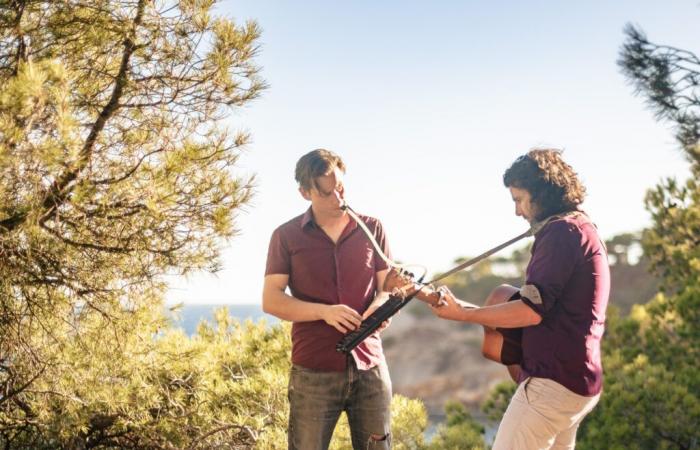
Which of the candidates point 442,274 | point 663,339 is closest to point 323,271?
point 442,274

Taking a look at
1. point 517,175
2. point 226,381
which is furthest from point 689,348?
point 517,175

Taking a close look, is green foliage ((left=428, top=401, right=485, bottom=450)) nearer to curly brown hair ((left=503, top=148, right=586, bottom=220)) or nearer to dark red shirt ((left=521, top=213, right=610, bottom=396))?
dark red shirt ((left=521, top=213, right=610, bottom=396))

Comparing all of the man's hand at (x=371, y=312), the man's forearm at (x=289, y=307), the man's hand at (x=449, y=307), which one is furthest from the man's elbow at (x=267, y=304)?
the man's hand at (x=449, y=307)

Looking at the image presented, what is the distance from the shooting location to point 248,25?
141 inches

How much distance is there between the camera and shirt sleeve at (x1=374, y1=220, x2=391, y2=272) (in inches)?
97.9

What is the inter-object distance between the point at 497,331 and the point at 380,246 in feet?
1.66

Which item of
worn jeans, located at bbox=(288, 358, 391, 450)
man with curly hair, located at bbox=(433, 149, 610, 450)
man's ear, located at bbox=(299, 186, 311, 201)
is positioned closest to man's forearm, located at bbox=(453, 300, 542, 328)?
man with curly hair, located at bbox=(433, 149, 610, 450)

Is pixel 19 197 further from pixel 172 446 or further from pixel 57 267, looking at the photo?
pixel 172 446

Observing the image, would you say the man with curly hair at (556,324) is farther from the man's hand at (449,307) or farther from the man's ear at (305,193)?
the man's ear at (305,193)

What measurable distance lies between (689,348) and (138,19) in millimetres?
5447

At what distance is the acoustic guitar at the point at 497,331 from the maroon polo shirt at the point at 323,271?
166 millimetres

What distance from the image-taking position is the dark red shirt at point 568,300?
1.93 metres

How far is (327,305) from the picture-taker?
7.51 feet

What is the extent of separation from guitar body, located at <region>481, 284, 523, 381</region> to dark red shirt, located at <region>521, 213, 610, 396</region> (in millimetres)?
162
